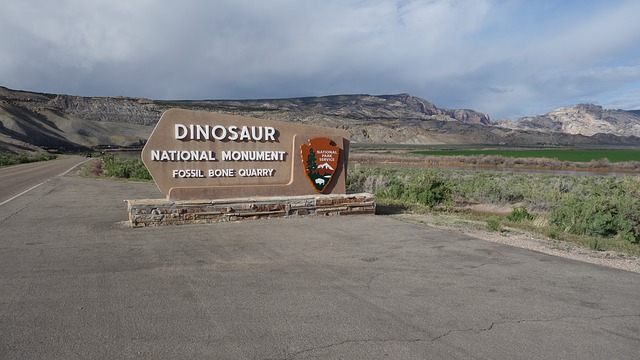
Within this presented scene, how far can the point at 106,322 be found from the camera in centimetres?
464

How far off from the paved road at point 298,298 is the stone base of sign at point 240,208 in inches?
23.7

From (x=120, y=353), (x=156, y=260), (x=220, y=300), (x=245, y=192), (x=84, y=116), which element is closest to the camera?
(x=120, y=353)

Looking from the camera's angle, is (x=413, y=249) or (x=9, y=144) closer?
(x=413, y=249)

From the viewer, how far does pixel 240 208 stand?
10.7 m

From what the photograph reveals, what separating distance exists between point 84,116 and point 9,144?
7358 cm

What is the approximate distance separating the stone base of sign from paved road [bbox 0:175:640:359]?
1.97 ft

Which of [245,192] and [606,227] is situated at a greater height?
[245,192]

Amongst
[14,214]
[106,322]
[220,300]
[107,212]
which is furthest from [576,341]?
[14,214]

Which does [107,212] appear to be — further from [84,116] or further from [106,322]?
[84,116]

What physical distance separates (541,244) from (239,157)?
21.7ft

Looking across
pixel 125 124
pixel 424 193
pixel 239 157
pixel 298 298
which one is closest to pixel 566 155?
pixel 424 193

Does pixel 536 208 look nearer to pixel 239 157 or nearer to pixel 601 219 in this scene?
pixel 601 219

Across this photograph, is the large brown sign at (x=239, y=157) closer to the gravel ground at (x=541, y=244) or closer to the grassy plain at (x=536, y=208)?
the gravel ground at (x=541, y=244)

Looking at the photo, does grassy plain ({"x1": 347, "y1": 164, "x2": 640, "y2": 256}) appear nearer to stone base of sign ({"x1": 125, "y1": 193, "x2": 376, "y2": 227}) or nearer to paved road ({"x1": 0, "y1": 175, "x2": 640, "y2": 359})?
stone base of sign ({"x1": 125, "y1": 193, "x2": 376, "y2": 227})
